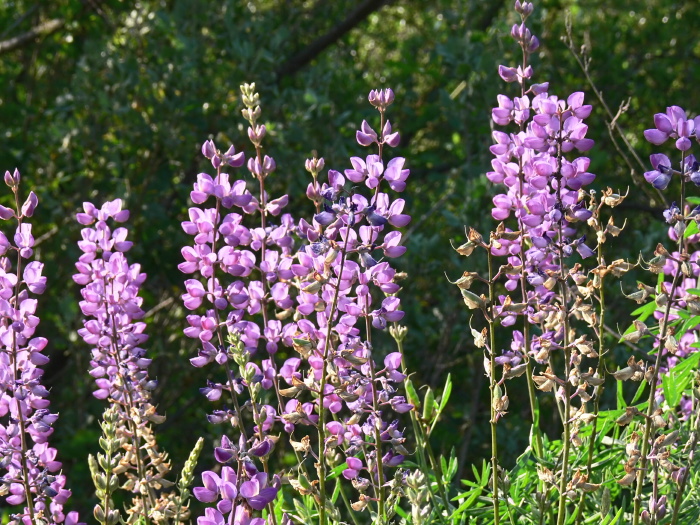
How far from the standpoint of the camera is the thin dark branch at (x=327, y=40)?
536cm

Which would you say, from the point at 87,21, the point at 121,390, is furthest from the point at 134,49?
the point at 121,390

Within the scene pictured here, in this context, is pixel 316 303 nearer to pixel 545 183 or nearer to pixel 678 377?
pixel 545 183

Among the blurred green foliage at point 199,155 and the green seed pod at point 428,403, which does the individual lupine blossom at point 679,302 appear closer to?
the green seed pod at point 428,403

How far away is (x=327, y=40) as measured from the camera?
5441 mm

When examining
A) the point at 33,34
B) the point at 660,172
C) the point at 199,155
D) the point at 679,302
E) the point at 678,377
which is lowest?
the point at 678,377

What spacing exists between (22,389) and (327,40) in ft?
12.6

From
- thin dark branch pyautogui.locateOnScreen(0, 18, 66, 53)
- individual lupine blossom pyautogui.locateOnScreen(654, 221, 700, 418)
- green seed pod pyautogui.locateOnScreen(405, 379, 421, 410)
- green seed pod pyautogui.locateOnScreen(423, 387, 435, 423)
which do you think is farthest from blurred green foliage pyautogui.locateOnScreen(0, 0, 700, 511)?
green seed pod pyautogui.locateOnScreen(423, 387, 435, 423)

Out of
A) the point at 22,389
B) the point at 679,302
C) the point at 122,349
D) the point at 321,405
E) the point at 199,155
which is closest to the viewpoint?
the point at 321,405

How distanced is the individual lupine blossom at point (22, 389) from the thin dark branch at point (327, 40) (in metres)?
3.49

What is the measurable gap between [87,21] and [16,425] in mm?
4039

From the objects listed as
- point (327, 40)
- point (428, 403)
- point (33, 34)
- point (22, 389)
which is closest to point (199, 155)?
point (327, 40)

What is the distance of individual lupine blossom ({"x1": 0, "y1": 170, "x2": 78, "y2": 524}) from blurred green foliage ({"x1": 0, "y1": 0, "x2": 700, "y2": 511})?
7.45ft

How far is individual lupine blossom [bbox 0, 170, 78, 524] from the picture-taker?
1881 mm

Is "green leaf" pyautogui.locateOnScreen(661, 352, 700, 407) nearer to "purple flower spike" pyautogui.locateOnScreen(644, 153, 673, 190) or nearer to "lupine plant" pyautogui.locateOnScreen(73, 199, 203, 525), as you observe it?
"purple flower spike" pyautogui.locateOnScreen(644, 153, 673, 190)
